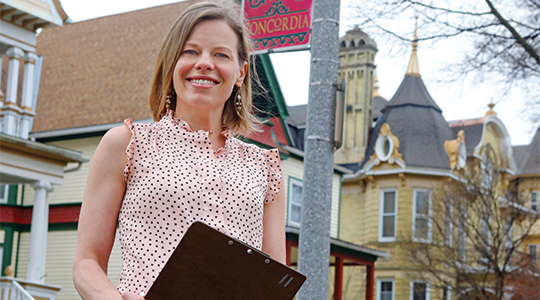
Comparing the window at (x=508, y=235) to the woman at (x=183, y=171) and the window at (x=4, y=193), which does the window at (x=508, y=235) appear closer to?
the window at (x=4, y=193)

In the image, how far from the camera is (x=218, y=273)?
1780 millimetres

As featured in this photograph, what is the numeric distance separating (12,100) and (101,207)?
16.3 meters

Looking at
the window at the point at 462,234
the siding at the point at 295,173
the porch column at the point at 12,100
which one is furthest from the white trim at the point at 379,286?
the porch column at the point at 12,100

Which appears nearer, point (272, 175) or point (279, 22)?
point (272, 175)

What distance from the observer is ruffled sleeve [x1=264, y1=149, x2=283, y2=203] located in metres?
2.29

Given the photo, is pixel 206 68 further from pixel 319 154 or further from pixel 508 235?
pixel 508 235

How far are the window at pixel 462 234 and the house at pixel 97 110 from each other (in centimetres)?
394

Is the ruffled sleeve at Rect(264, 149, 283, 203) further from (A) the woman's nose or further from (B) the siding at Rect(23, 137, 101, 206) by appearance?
(B) the siding at Rect(23, 137, 101, 206)

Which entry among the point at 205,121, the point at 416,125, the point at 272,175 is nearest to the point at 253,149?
the point at 272,175

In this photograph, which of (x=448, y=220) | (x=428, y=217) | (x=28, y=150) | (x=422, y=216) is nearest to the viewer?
(x=28, y=150)

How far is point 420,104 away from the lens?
32875mm

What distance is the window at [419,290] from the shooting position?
2722cm

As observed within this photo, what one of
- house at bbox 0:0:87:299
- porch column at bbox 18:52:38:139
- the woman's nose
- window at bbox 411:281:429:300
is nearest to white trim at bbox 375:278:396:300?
window at bbox 411:281:429:300

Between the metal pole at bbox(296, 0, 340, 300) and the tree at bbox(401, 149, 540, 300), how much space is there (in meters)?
20.7
